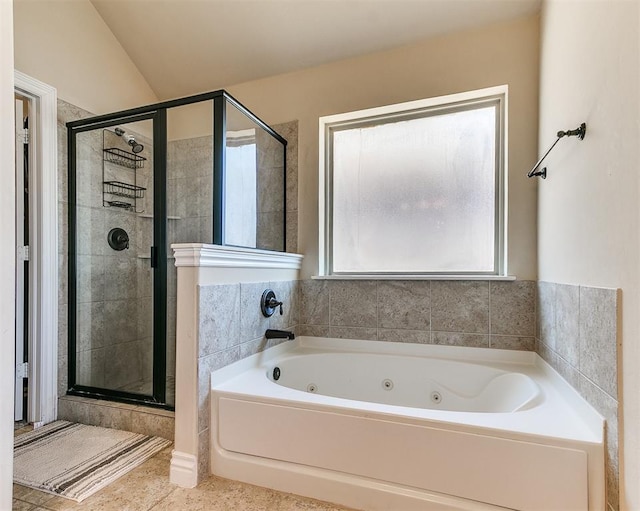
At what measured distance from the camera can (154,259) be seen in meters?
2.13

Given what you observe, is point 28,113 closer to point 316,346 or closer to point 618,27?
point 316,346

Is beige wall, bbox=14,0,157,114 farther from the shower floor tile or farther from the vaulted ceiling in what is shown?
the shower floor tile

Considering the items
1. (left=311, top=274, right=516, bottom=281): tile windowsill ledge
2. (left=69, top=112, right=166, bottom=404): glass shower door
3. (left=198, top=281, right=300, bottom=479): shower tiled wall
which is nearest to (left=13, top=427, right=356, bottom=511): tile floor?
(left=198, top=281, right=300, bottom=479): shower tiled wall

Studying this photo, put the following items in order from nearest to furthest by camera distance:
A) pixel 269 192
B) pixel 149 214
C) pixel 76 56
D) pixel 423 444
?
pixel 423 444, pixel 149 214, pixel 76 56, pixel 269 192

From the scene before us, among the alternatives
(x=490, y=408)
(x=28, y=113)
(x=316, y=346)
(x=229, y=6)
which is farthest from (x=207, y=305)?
(x=229, y=6)

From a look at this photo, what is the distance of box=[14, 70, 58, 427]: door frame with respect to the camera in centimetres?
214

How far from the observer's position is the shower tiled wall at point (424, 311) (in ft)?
6.89

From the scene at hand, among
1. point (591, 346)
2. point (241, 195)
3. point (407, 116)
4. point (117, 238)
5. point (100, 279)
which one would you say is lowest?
point (591, 346)

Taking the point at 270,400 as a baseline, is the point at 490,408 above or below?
below

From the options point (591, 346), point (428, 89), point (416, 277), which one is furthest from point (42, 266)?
point (591, 346)

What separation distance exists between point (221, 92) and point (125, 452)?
2009 mm

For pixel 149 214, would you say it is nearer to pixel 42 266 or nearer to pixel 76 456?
pixel 42 266

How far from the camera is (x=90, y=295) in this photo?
240 centimetres

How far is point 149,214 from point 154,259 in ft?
1.05
